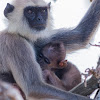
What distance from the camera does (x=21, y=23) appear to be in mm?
4887

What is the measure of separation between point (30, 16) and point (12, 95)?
301 centimetres

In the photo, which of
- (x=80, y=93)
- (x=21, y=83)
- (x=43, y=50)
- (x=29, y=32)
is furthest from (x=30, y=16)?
(x=80, y=93)

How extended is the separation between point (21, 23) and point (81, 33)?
1.24m

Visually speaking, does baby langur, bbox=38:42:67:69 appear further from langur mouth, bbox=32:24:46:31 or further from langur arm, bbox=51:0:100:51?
langur arm, bbox=51:0:100:51

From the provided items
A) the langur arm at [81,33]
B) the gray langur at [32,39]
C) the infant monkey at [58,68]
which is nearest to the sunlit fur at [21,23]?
the gray langur at [32,39]

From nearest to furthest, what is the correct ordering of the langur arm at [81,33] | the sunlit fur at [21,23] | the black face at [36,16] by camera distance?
1. the black face at [36,16]
2. the sunlit fur at [21,23]
3. the langur arm at [81,33]

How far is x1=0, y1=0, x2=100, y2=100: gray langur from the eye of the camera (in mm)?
4340

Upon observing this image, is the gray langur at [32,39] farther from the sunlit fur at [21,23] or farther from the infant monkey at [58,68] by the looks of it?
the infant monkey at [58,68]

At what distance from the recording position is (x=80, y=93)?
3.65 metres

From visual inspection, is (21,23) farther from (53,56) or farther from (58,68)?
(58,68)

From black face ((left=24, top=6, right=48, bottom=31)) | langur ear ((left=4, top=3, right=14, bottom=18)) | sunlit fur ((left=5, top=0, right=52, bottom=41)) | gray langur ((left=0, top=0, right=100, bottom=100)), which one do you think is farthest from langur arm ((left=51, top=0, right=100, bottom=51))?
langur ear ((left=4, top=3, right=14, bottom=18))

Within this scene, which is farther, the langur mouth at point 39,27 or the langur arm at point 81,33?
the langur arm at point 81,33

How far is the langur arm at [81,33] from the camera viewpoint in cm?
528

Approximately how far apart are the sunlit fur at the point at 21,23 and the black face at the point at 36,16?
7 centimetres
